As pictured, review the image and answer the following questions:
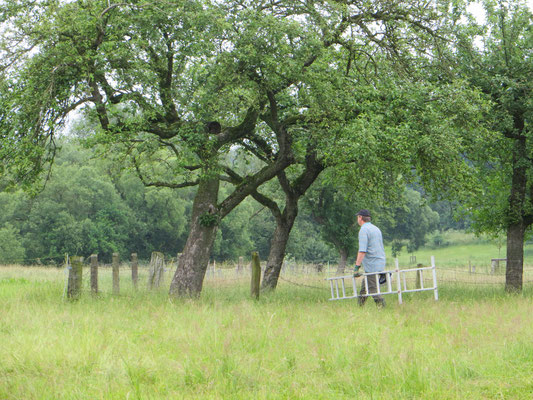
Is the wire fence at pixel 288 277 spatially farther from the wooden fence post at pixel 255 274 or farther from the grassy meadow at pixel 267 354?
the grassy meadow at pixel 267 354

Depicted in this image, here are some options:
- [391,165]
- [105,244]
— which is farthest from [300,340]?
[105,244]

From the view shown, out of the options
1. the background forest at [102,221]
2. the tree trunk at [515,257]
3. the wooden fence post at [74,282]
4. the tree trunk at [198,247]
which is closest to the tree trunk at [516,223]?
the tree trunk at [515,257]

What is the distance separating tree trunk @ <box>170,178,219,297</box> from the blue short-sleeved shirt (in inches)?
182

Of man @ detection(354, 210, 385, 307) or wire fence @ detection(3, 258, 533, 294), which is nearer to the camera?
man @ detection(354, 210, 385, 307)

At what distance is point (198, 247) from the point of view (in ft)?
48.6

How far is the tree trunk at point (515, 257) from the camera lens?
1711cm

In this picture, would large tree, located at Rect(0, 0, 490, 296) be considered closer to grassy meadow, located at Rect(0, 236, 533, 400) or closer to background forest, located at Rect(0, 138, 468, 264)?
grassy meadow, located at Rect(0, 236, 533, 400)

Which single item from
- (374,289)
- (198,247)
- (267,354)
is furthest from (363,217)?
(267,354)

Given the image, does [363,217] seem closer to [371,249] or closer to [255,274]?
[371,249]

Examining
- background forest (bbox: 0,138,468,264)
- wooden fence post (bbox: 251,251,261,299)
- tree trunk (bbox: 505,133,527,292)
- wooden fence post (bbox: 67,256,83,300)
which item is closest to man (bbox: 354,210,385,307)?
wooden fence post (bbox: 251,251,261,299)

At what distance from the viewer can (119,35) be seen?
531 inches

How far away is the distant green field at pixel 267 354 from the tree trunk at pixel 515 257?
23.8 feet

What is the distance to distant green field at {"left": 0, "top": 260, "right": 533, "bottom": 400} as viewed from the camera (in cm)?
551

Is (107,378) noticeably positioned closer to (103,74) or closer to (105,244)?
(103,74)
